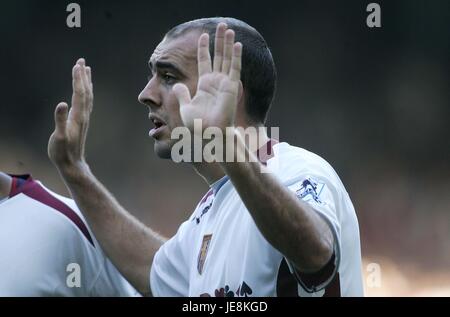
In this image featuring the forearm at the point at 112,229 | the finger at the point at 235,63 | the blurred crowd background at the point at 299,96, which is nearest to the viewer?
the finger at the point at 235,63

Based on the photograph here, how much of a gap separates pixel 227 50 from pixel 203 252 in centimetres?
68

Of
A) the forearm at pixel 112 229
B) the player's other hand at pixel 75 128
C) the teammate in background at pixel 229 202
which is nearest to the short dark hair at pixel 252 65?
the teammate in background at pixel 229 202

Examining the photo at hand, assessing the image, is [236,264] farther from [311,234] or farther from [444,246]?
[444,246]

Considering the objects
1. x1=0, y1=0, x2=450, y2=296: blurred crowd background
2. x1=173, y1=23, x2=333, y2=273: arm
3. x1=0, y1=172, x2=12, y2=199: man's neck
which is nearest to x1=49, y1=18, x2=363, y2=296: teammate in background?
x1=173, y1=23, x2=333, y2=273: arm

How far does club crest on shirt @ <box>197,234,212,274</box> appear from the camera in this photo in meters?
2.35

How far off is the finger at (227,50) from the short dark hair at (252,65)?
1.75 ft

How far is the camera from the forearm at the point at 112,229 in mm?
2686

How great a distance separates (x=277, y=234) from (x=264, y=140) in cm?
64

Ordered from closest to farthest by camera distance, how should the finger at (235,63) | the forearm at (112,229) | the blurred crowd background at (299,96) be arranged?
the finger at (235,63)
the forearm at (112,229)
the blurred crowd background at (299,96)

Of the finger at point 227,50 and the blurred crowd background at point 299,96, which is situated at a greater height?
the blurred crowd background at point 299,96

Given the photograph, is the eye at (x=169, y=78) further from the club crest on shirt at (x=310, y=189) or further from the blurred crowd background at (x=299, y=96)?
the blurred crowd background at (x=299, y=96)

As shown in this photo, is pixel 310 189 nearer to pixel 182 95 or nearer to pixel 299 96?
pixel 182 95

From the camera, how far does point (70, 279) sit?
2510 mm

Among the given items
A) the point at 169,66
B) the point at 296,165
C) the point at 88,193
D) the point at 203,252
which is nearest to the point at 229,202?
the point at 203,252
